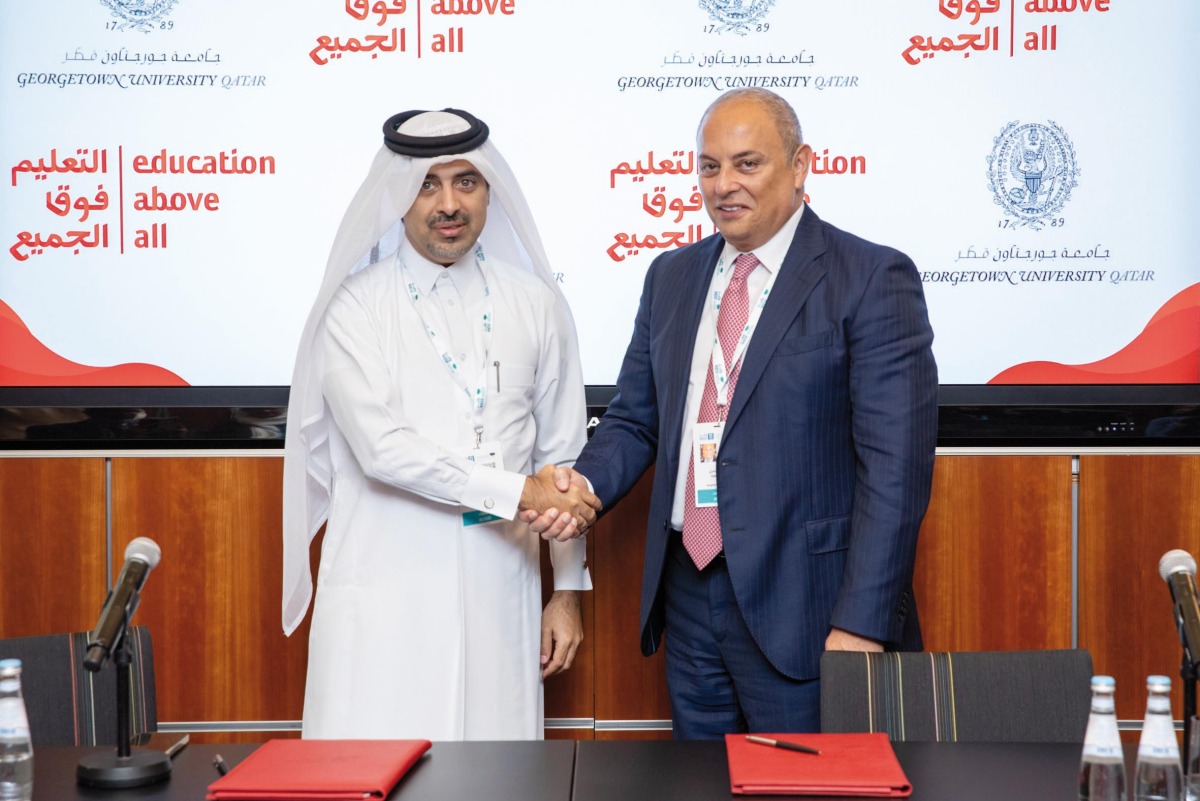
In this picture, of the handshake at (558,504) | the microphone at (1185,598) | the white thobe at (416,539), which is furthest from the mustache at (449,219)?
the microphone at (1185,598)

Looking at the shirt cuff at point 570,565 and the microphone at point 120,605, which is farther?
the shirt cuff at point 570,565

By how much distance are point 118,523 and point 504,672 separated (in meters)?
1.26

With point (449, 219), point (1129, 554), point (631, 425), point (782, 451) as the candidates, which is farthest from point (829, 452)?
point (1129, 554)

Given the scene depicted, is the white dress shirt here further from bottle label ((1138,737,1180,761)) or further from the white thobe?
bottle label ((1138,737,1180,761))

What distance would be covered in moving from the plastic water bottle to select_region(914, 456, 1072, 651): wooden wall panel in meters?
2.41

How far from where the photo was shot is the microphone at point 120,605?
1.59 m

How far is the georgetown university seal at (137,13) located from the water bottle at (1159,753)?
3.16 meters

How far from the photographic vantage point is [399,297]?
2879 millimetres

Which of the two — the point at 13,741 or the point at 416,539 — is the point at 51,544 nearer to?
the point at 416,539

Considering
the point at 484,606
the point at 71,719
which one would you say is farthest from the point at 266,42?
the point at 71,719

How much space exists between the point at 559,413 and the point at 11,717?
5.31 feet

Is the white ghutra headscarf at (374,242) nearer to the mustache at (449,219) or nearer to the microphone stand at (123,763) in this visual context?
the mustache at (449,219)

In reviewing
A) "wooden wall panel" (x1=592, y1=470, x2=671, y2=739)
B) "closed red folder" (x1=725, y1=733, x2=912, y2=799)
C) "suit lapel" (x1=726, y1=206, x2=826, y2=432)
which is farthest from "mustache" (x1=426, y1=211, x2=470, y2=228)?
"closed red folder" (x1=725, y1=733, x2=912, y2=799)

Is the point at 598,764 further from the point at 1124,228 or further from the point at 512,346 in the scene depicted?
the point at 1124,228
